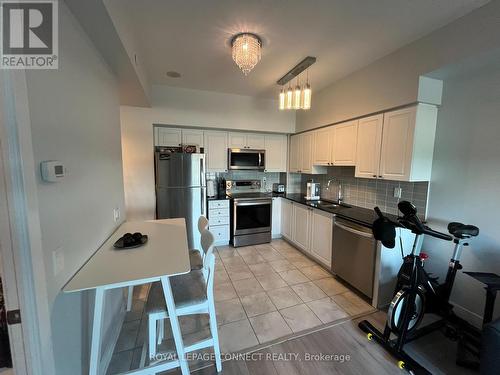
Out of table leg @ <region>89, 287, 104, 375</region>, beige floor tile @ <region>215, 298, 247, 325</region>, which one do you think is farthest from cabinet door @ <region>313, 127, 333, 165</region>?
table leg @ <region>89, 287, 104, 375</region>

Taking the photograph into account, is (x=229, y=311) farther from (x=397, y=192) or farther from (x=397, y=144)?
(x=397, y=144)

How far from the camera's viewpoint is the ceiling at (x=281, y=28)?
62.4 inches

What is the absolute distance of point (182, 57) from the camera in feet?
7.89

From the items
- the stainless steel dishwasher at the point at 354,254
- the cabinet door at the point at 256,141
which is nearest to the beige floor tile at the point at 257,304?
the stainless steel dishwasher at the point at 354,254

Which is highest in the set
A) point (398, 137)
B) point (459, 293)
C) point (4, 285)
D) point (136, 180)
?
point (398, 137)

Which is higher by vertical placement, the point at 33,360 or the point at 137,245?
the point at 137,245

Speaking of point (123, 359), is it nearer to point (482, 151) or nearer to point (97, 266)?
point (97, 266)

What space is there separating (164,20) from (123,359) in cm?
280

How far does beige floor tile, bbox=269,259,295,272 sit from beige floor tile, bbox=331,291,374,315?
2.54ft

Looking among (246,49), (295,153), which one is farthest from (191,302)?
(295,153)

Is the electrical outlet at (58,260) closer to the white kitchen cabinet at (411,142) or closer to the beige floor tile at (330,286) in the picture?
the beige floor tile at (330,286)

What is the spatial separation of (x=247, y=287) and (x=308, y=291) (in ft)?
2.42

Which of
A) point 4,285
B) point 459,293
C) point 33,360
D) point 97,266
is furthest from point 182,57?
point 459,293

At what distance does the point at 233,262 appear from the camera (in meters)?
3.20
